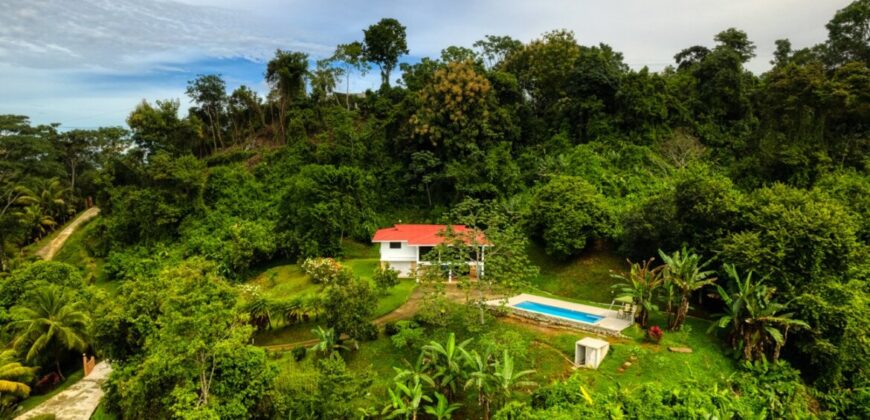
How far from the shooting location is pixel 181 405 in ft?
39.3

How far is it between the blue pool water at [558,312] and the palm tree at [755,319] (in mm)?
4700

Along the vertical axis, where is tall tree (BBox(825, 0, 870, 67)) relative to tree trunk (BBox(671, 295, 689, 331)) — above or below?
above

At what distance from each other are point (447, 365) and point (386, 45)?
36.5 metres

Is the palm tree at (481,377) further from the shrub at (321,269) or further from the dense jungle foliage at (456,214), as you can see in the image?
the shrub at (321,269)

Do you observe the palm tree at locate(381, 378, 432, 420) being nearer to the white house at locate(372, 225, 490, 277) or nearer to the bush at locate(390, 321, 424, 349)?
the bush at locate(390, 321, 424, 349)

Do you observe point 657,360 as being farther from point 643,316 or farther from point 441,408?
point 441,408

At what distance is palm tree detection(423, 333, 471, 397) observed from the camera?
1451cm

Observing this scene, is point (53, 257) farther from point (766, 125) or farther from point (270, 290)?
point (766, 125)

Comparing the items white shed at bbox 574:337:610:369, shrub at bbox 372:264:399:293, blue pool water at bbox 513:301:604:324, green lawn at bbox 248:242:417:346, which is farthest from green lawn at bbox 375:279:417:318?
white shed at bbox 574:337:610:369

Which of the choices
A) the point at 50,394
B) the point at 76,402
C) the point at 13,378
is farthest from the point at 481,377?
the point at 50,394

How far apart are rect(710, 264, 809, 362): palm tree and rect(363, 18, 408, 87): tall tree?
3588 centimetres

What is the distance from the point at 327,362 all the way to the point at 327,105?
35.1 meters

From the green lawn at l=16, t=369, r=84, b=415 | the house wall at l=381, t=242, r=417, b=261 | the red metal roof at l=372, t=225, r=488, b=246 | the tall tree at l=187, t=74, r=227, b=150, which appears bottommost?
the green lawn at l=16, t=369, r=84, b=415

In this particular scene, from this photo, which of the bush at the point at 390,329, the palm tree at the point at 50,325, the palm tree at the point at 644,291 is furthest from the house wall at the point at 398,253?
the palm tree at the point at 50,325
